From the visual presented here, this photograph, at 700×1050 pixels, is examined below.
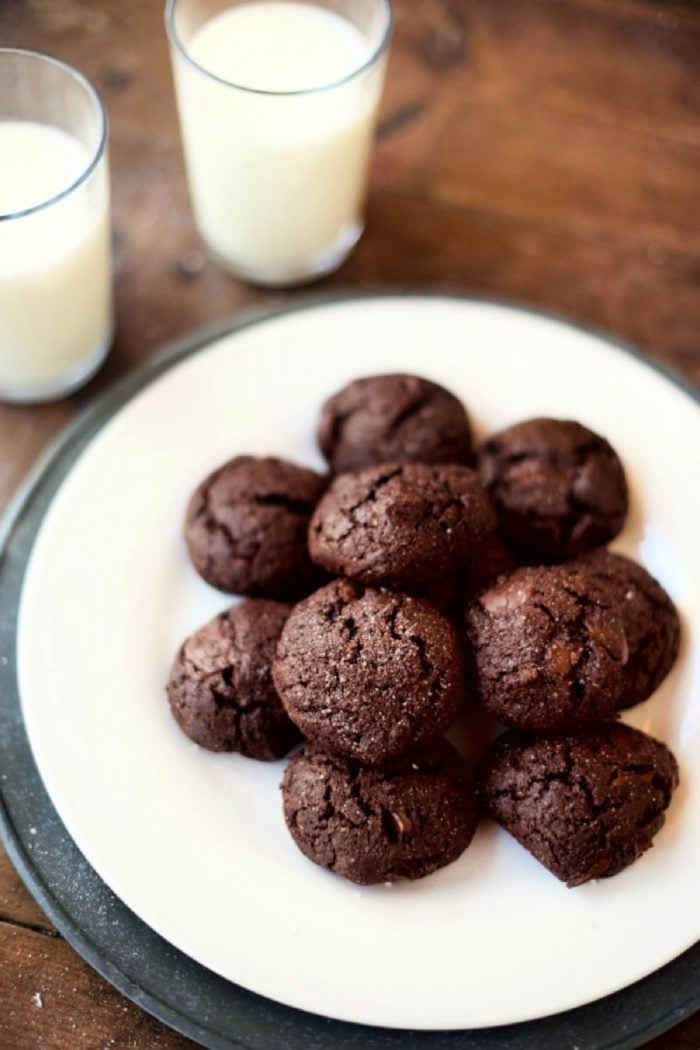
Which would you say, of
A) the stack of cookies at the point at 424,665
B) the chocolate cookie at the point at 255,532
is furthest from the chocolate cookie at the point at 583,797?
the chocolate cookie at the point at 255,532

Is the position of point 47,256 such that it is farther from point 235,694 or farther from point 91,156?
point 235,694

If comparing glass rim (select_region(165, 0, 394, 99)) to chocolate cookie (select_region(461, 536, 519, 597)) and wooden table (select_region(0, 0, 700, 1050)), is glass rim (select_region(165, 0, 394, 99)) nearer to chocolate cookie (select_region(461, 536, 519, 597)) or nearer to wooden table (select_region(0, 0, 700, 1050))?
wooden table (select_region(0, 0, 700, 1050))

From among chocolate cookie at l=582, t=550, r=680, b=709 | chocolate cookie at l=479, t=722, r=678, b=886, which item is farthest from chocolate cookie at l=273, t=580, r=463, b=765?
chocolate cookie at l=582, t=550, r=680, b=709

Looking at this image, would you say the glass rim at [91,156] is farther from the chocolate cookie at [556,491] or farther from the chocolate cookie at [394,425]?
the chocolate cookie at [556,491]

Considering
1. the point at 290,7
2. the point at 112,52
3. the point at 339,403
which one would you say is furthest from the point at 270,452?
the point at 112,52

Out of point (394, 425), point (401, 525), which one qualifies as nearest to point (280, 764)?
point (401, 525)

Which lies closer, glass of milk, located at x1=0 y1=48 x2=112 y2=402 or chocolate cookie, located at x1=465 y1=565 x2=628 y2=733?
chocolate cookie, located at x1=465 y1=565 x2=628 y2=733
